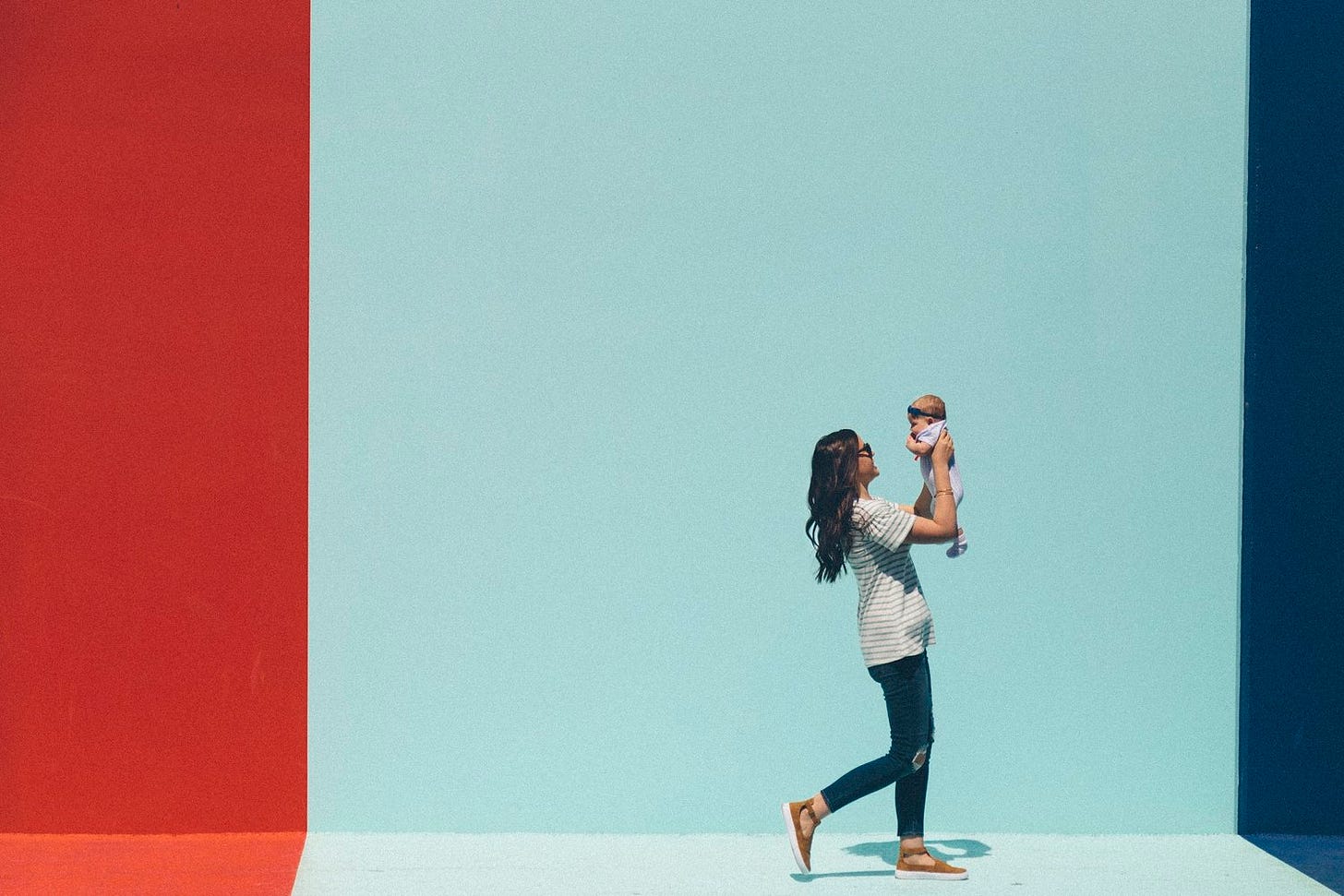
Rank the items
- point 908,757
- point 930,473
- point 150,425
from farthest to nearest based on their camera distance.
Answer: point 150,425, point 930,473, point 908,757

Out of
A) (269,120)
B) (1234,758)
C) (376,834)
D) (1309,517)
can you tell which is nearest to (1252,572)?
(1309,517)

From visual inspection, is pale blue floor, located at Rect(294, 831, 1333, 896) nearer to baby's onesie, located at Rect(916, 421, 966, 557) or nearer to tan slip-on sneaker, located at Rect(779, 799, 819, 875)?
tan slip-on sneaker, located at Rect(779, 799, 819, 875)

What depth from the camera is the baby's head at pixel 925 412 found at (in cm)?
507

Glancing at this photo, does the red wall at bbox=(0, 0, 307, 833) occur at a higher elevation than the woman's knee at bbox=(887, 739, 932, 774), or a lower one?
higher

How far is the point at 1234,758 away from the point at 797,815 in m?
1.95

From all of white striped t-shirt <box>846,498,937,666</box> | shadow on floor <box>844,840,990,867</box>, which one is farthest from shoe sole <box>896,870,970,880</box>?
white striped t-shirt <box>846,498,937,666</box>

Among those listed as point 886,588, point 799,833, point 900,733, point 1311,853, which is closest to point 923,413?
point 886,588

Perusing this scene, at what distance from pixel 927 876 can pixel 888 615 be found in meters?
0.94

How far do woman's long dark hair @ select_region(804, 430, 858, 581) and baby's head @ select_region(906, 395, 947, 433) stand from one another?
296 millimetres

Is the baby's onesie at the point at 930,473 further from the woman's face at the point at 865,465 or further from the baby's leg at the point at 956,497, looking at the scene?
the woman's face at the point at 865,465

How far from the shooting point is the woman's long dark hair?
4.86 meters

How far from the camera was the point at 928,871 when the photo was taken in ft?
16.2

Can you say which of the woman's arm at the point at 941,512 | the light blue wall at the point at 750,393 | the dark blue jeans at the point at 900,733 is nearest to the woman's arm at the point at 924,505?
the woman's arm at the point at 941,512

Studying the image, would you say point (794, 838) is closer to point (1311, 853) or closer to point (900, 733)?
point (900, 733)
